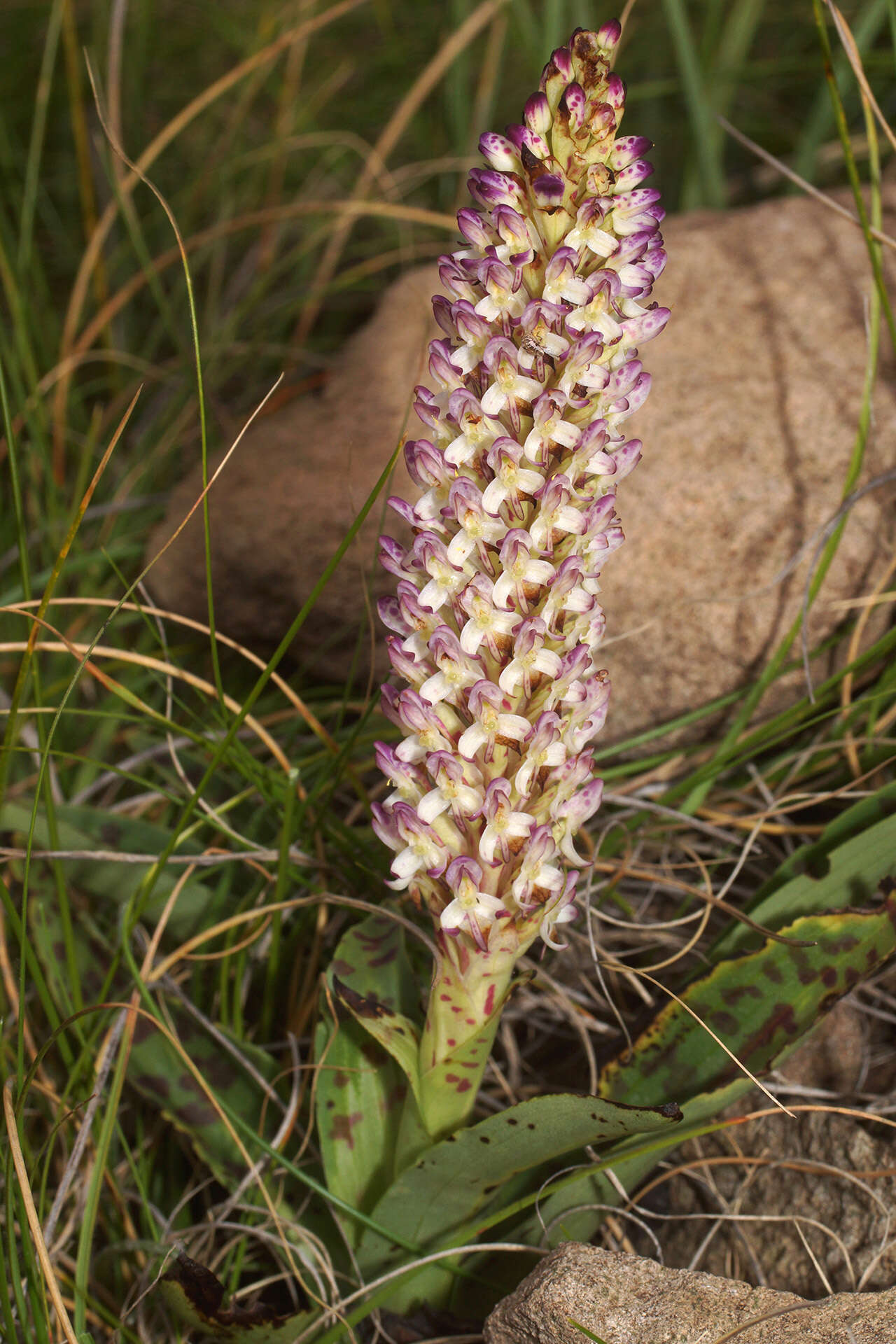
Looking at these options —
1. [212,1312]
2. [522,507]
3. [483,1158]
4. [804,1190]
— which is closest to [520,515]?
[522,507]

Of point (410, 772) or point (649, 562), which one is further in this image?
point (649, 562)

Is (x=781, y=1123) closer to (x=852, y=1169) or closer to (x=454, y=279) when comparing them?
(x=852, y=1169)

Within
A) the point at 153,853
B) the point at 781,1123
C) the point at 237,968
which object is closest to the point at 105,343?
the point at 153,853

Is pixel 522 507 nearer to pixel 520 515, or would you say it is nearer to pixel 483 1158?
pixel 520 515

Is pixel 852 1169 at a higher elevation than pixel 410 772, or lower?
lower

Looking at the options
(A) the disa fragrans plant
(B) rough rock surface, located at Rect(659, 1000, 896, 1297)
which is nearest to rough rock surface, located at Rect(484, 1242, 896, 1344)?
(B) rough rock surface, located at Rect(659, 1000, 896, 1297)

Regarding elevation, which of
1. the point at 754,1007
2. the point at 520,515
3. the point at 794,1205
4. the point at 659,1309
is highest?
the point at 520,515

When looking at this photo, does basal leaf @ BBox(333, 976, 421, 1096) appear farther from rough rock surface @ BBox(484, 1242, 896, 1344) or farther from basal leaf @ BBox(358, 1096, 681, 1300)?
rough rock surface @ BBox(484, 1242, 896, 1344)

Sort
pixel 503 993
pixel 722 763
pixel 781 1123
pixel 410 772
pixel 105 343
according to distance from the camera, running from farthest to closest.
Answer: pixel 105 343
pixel 722 763
pixel 781 1123
pixel 503 993
pixel 410 772
